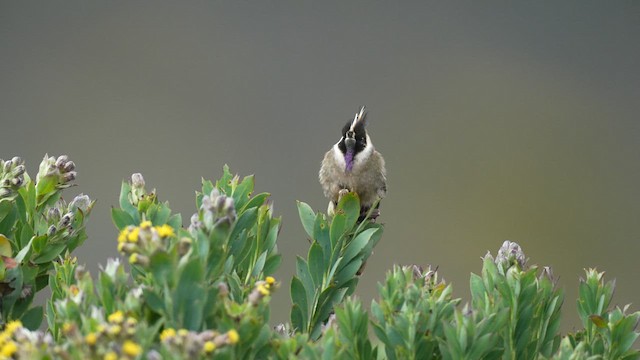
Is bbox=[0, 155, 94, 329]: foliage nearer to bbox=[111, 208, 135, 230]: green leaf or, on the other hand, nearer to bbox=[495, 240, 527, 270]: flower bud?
Result: bbox=[111, 208, 135, 230]: green leaf

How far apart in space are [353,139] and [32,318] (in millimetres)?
1796

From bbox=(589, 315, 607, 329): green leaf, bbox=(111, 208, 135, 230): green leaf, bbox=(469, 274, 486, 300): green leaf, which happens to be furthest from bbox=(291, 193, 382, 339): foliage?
bbox=(589, 315, 607, 329): green leaf

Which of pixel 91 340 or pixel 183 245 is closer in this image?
pixel 91 340

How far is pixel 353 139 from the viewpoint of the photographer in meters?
3.19

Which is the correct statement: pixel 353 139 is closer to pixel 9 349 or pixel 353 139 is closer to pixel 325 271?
pixel 325 271

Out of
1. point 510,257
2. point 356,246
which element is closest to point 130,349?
point 356,246

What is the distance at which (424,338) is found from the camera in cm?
133

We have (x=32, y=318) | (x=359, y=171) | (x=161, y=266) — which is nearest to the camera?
(x=161, y=266)

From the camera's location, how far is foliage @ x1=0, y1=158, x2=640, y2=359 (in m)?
1.13

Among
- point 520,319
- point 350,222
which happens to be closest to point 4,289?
point 350,222

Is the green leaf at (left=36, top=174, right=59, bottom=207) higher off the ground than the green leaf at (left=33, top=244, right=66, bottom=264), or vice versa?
the green leaf at (left=36, top=174, right=59, bottom=207)

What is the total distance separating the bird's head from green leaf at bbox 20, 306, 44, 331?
1.61 metres

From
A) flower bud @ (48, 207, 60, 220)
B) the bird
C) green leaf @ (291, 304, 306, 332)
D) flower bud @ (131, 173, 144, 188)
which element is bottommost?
green leaf @ (291, 304, 306, 332)

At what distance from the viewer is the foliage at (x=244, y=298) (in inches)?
44.4
